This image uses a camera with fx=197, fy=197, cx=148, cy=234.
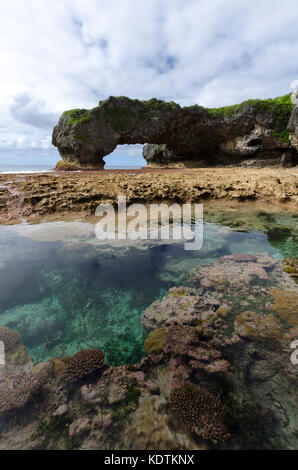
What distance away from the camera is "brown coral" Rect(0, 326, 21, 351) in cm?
251

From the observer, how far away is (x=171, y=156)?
Result: 2825 cm

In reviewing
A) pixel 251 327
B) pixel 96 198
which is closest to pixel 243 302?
pixel 251 327

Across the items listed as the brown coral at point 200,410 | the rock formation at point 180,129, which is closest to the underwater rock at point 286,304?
the brown coral at point 200,410

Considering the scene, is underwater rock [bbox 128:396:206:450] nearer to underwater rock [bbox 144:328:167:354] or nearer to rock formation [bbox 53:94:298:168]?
underwater rock [bbox 144:328:167:354]

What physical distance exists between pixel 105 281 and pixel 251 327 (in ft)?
7.93

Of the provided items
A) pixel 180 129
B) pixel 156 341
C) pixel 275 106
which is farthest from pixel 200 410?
pixel 180 129

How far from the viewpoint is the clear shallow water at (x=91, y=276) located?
268 centimetres

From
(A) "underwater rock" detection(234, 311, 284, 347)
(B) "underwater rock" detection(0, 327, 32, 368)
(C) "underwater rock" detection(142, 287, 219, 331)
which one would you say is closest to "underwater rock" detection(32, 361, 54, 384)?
(B) "underwater rock" detection(0, 327, 32, 368)
